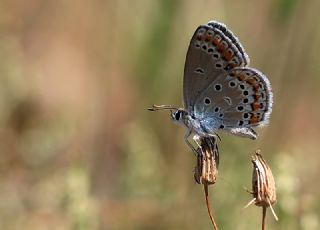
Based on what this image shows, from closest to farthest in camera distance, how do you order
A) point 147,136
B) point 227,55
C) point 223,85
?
point 227,55
point 223,85
point 147,136

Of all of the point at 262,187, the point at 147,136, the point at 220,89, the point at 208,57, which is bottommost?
the point at 147,136

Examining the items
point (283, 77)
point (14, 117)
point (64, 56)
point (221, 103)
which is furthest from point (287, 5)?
point (64, 56)

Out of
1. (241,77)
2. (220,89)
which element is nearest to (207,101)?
(220,89)

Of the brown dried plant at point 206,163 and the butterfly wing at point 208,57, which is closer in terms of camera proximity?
the brown dried plant at point 206,163

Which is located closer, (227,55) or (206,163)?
(206,163)

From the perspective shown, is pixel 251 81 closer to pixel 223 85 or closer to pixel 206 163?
pixel 223 85

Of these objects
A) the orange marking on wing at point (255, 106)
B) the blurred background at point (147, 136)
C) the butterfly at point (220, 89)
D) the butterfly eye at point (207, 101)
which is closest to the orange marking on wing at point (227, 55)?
the butterfly at point (220, 89)

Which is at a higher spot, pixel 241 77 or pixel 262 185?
pixel 241 77

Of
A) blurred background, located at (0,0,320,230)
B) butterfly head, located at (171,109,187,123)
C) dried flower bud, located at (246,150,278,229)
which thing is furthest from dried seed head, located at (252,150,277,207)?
blurred background, located at (0,0,320,230)

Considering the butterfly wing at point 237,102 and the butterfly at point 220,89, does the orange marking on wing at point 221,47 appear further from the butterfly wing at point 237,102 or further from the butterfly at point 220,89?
the butterfly wing at point 237,102

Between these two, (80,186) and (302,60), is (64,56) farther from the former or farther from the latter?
(80,186)
